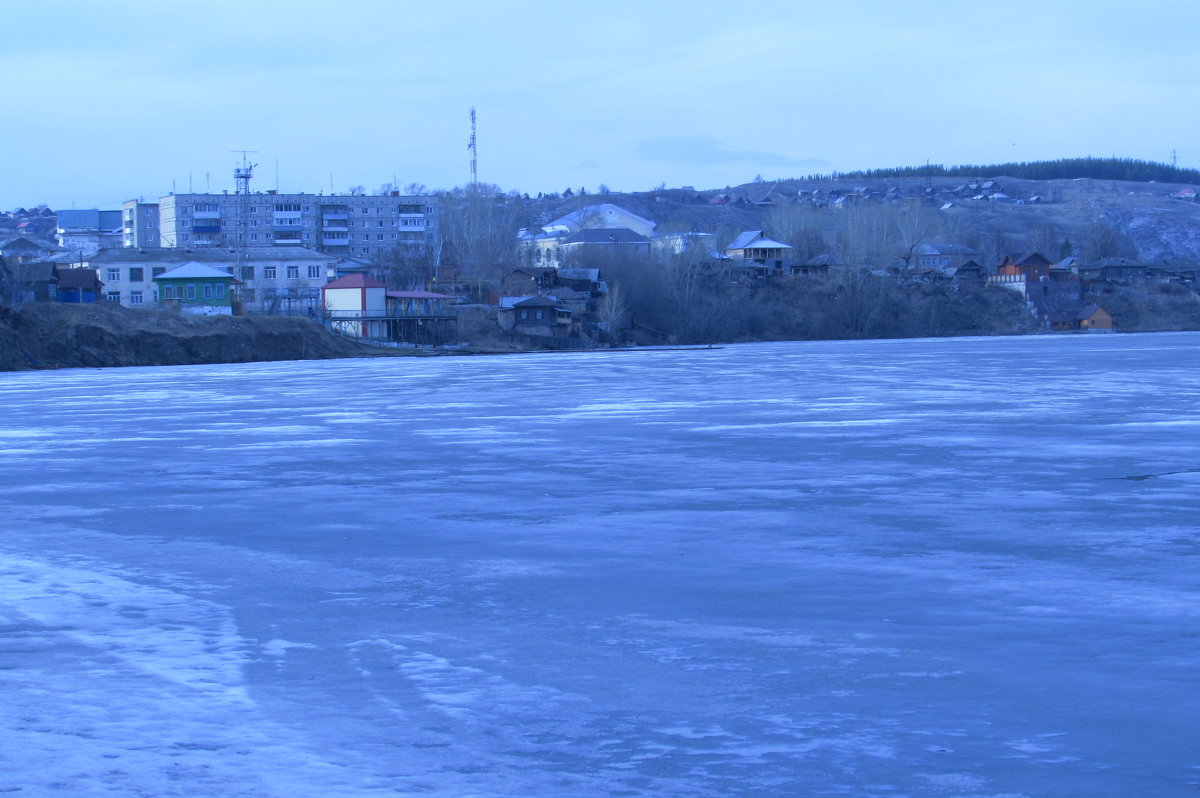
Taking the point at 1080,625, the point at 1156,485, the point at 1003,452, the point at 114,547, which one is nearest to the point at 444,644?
the point at 1080,625

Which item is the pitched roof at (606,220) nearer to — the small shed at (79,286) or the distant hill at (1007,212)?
the distant hill at (1007,212)

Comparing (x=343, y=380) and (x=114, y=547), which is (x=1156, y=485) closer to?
(x=114, y=547)

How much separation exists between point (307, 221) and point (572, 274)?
35971 millimetres

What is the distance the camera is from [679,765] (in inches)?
161

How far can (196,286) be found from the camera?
203ft

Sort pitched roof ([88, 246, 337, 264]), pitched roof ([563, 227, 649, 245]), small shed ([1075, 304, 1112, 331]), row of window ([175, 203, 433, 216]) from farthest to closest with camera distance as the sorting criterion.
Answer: row of window ([175, 203, 433, 216]), pitched roof ([563, 227, 649, 245]), small shed ([1075, 304, 1112, 331]), pitched roof ([88, 246, 337, 264])

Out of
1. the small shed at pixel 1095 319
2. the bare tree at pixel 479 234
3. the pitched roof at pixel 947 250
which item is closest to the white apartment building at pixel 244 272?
the bare tree at pixel 479 234

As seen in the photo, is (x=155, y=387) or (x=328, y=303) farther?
(x=328, y=303)

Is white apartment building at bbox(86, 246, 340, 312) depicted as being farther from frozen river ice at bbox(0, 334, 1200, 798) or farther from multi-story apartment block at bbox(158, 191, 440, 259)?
frozen river ice at bbox(0, 334, 1200, 798)

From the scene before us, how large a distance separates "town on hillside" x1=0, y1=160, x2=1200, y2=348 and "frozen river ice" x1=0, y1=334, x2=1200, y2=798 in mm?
45874

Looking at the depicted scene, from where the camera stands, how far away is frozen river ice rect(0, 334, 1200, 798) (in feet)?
13.6

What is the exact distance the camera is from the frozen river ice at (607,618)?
414 centimetres

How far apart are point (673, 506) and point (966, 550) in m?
2.46

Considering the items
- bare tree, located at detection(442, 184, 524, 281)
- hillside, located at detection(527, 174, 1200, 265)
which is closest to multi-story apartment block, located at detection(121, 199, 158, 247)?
bare tree, located at detection(442, 184, 524, 281)
